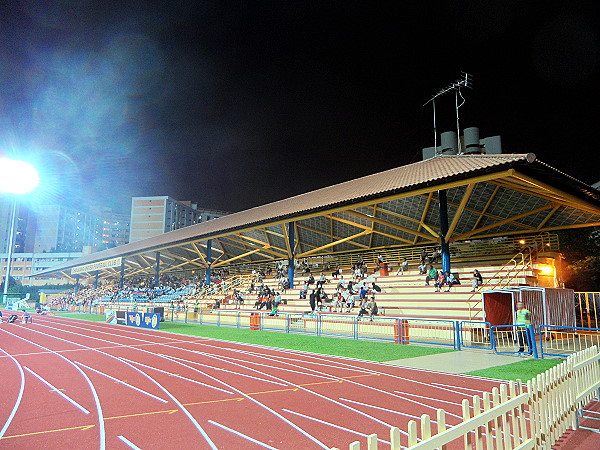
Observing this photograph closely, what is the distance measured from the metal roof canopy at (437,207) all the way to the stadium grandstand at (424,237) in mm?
70

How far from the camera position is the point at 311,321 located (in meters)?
20.1

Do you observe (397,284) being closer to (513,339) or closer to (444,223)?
(444,223)

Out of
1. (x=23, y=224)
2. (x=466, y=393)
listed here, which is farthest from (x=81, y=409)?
(x=23, y=224)

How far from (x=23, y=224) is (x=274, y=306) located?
152650mm

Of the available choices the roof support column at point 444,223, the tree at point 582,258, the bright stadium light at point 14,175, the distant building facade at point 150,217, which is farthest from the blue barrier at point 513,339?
the distant building facade at point 150,217

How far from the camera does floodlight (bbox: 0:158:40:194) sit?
154 feet

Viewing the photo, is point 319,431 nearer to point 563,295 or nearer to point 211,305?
point 563,295

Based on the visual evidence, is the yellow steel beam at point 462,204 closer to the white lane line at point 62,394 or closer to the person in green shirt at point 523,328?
the person in green shirt at point 523,328

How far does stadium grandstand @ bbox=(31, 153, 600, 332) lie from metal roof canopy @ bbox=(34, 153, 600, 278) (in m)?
0.07

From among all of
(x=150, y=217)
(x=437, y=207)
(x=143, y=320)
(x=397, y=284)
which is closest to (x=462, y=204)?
(x=437, y=207)

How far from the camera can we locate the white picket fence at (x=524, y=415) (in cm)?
300

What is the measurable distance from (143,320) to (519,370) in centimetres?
2091

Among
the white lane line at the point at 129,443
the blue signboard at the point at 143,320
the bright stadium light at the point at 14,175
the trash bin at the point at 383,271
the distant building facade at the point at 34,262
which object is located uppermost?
the bright stadium light at the point at 14,175

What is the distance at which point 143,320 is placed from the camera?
25078 mm
